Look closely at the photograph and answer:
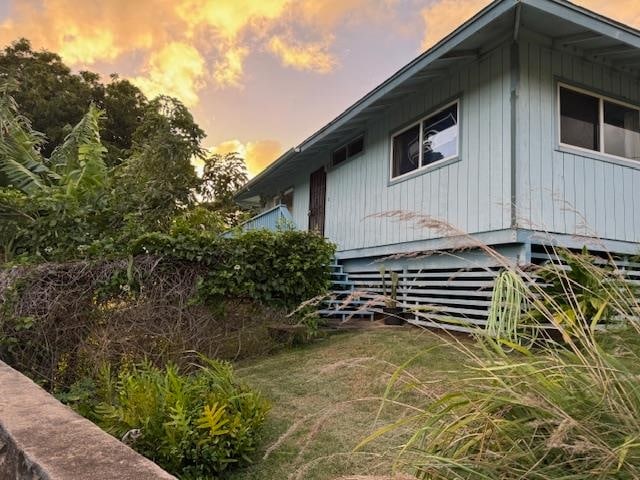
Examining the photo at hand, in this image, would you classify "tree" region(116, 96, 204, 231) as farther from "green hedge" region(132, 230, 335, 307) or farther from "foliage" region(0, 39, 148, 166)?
"foliage" region(0, 39, 148, 166)

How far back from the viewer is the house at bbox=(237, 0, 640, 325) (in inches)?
229

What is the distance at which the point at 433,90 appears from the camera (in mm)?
7574

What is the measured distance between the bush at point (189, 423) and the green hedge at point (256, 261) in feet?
8.93

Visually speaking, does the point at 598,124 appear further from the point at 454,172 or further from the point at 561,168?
the point at 454,172

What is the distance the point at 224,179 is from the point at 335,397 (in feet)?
49.9

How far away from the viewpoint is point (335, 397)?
3949mm

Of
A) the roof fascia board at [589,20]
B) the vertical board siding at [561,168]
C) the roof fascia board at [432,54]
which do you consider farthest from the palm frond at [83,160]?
the roof fascia board at [589,20]

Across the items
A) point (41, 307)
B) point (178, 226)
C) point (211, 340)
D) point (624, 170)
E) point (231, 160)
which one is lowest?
point (211, 340)

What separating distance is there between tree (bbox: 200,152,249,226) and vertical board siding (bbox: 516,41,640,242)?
12.9 metres

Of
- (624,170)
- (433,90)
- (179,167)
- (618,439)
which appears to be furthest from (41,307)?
(624,170)

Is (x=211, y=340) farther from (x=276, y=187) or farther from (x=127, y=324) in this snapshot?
(x=276, y=187)

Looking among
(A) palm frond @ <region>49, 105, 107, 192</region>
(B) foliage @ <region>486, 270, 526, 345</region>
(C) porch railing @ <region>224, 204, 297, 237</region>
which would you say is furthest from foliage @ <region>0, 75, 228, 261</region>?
(B) foliage @ <region>486, 270, 526, 345</region>

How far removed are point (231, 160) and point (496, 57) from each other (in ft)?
42.7

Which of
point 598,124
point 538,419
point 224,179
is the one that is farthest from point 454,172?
point 224,179
